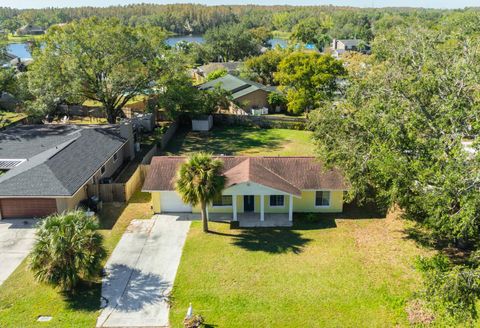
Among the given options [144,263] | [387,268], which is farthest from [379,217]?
[144,263]

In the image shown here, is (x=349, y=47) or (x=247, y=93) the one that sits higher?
(x=349, y=47)

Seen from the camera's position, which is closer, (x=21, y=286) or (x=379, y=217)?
(x=21, y=286)

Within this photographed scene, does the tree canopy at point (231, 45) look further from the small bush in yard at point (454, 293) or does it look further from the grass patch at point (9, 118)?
the small bush in yard at point (454, 293)

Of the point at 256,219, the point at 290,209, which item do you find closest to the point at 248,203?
the point at 256,219

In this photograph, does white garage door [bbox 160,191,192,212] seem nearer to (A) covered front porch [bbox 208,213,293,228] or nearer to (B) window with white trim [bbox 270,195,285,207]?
(A) covered front porch [bbox 208,213,293,228]

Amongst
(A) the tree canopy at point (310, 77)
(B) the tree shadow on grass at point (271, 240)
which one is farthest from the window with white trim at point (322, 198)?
(A) the tree canopy at point (310, 77)

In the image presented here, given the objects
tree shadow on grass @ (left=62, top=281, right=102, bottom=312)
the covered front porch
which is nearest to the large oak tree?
the covered front porch

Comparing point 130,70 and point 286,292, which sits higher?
point 130,70

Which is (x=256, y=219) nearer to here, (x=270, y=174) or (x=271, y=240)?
(x=271, y=240)

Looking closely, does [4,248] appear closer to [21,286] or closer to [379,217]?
[21,286]
